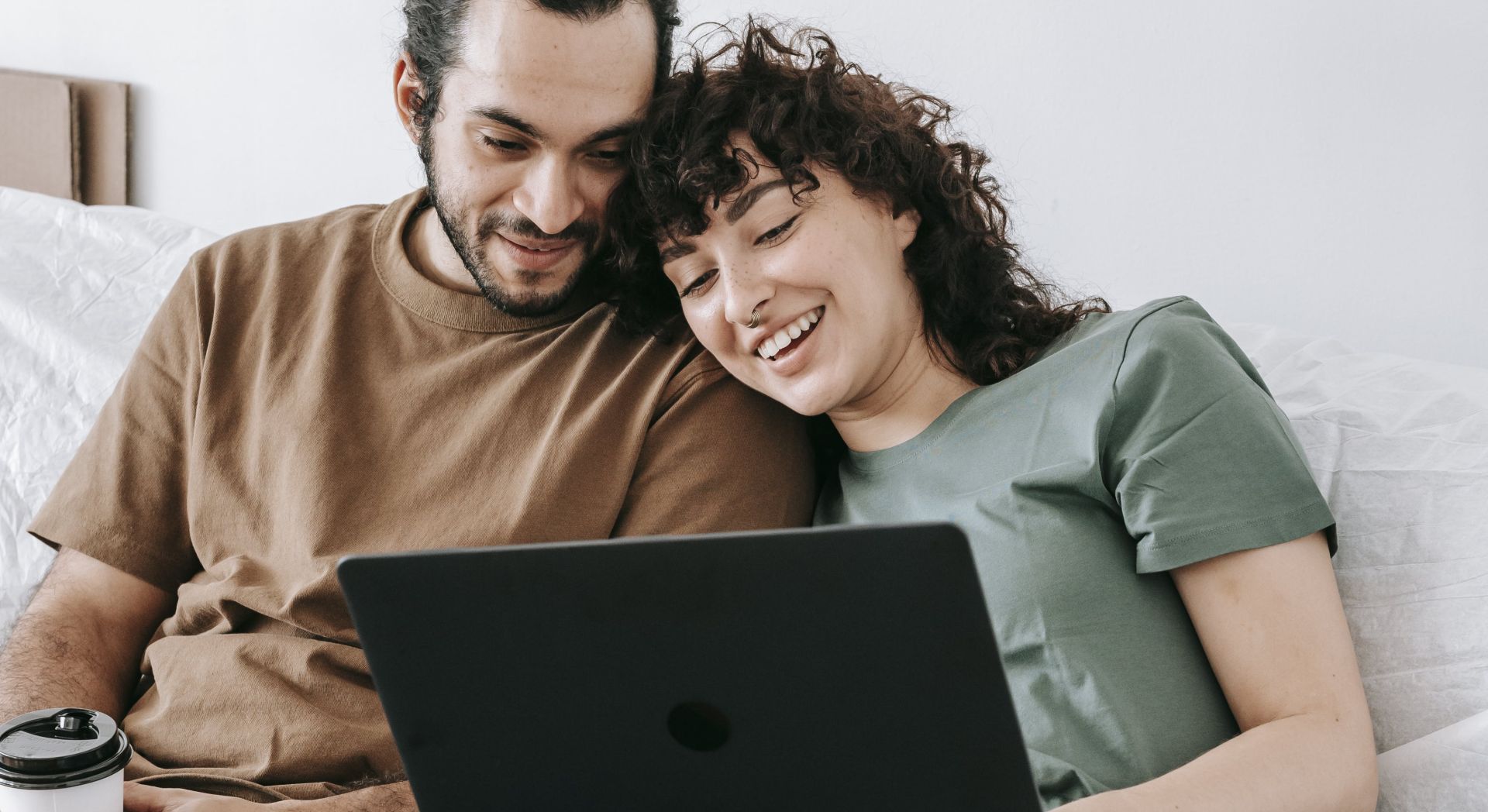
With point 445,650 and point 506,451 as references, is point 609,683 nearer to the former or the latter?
point 445,650

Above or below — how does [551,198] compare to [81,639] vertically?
above

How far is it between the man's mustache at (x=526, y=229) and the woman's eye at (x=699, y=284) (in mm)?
138

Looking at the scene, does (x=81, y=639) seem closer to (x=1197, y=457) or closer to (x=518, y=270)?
(x=518, y=270)

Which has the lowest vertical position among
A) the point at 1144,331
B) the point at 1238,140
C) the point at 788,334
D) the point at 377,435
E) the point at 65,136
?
the point at 65,136

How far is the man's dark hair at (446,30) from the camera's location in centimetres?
120

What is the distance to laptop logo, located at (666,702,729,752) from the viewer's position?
2.13 feet

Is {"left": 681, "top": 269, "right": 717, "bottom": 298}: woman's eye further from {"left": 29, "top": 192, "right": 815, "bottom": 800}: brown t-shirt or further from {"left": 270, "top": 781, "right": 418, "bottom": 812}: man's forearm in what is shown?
{"left": 270, "top": 781, "right": 418, "bottom": 812}: man's forearm

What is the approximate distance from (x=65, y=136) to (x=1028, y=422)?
185 centimetres

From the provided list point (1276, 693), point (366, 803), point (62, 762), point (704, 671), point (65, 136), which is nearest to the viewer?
point (704, 671)

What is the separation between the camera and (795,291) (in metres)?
1.14

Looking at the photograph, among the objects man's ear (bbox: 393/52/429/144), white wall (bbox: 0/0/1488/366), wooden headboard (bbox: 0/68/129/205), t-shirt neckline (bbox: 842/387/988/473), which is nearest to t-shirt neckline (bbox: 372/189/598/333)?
man's ear (bbox: 393/52/429/144)

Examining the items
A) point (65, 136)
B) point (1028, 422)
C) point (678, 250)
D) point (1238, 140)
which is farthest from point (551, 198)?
point (65, 136)

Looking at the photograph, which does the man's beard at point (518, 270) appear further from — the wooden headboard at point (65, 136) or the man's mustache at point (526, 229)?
the wooden headboard at point (65, 136)

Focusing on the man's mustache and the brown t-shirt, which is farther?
the man's mustache
